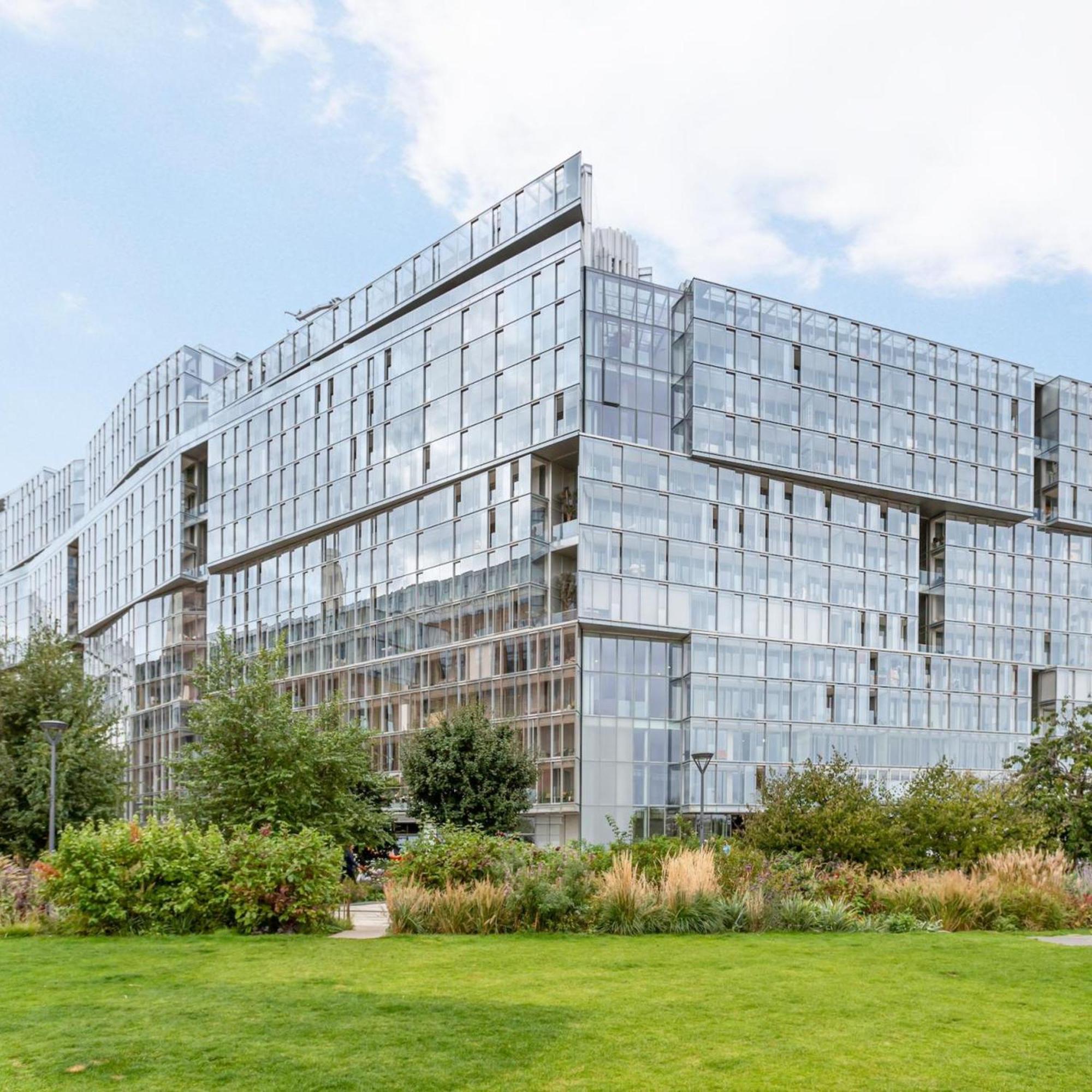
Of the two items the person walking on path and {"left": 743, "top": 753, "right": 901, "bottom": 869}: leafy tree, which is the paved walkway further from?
{"left": 743, "top": 753, "right": 901, "bottom": 869}: leafy tree

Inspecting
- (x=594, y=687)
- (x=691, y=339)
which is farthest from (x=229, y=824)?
(x=691, y=339)

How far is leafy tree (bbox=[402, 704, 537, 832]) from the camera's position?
117 ft

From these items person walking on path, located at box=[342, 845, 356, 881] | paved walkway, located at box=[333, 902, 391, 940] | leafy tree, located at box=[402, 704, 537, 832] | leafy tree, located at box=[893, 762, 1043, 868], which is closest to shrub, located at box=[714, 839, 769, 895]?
leafy tree, located at box=[893, 762, 1043, 868]

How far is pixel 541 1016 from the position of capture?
9492mm

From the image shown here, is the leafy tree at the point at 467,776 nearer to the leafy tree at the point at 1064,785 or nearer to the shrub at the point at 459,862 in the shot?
the leafy tree at the point at 1064,785

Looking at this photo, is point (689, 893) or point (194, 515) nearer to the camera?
point (689, 893)

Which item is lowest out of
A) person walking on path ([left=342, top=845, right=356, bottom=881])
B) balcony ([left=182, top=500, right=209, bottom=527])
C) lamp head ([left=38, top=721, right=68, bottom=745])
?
person walking on path ([left=342, top=845, right=356, bottom=881])

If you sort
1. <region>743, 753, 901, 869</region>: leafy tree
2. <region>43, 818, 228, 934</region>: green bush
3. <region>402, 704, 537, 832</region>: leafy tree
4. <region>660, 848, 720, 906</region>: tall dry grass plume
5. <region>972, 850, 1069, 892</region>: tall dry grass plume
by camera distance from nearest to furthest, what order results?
1. <region>43, 818, 228, 934</region>: green bush
2. <region>660, 848, 720, 906</region>: tall dry grass plume
3. <region>972, 850, 1069, 892</region>: tall dry grass plume
4. <region>743, 753, 901, 869</region>: leafy tree
5. <region>402, 704, 537, 832</region>: leafy tree

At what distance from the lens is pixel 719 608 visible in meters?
52.8

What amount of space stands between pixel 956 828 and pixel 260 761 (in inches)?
560

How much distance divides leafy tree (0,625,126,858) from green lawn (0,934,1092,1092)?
1567 centimetres

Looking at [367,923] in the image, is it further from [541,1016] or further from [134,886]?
[541,1016]

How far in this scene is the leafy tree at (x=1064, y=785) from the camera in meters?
23.8

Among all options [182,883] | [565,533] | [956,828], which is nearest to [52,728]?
[182,883]
